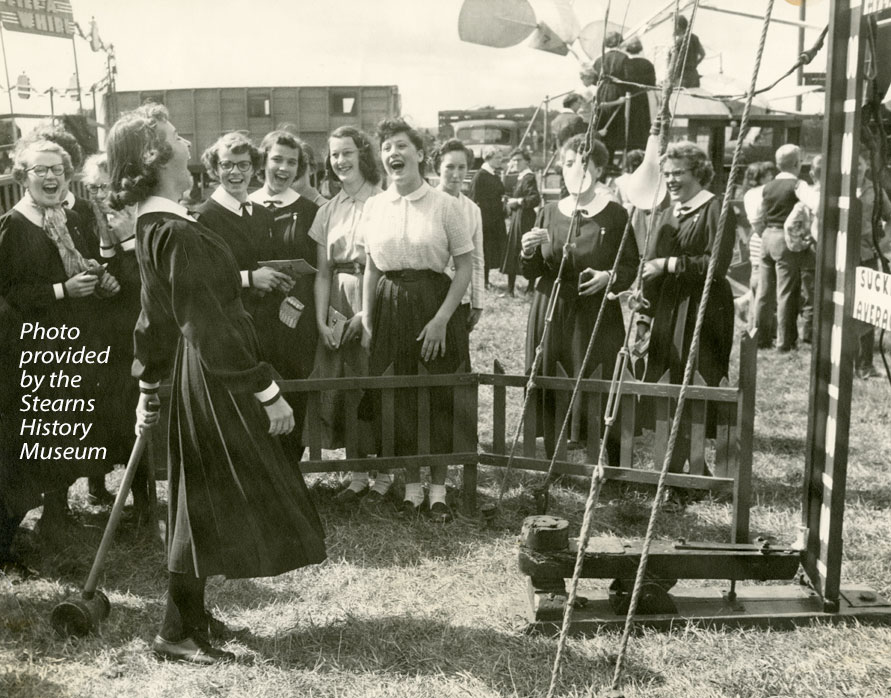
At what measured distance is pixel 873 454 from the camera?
561 cm

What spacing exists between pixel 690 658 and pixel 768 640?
36cm

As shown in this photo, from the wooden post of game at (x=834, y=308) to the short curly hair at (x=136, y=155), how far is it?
7.74ft

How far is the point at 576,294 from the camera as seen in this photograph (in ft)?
16.5

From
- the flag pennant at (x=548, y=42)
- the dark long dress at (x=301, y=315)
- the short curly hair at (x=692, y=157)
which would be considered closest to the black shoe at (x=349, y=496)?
the dark long dress at (x=301, y=315)

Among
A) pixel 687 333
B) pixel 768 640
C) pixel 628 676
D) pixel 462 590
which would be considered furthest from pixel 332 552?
pixel 687 333

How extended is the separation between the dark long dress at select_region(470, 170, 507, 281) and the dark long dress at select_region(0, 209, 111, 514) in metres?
8.49

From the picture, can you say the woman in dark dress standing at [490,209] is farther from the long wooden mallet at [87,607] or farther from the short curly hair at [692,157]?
the long wooden mallet at [87,607]

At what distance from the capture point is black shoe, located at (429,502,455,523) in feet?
14.7

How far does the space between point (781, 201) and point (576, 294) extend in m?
4.70

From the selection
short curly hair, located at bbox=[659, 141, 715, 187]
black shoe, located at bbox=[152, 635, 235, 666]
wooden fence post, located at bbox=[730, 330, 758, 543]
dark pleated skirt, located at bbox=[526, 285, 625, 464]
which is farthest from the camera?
dark pleated skirt, located at bbox=[526, 285, 625, 464]

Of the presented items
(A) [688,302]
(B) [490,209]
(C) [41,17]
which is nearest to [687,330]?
(A) [688,302]

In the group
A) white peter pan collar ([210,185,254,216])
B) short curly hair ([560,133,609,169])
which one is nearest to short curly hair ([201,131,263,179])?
white peter pan collar ([210,185,254,216])

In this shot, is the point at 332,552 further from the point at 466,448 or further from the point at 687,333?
the point at 687,333

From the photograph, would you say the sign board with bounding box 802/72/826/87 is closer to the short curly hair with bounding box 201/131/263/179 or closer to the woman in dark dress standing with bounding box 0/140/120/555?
the short curly hair with bounding box 201/131/263/179
